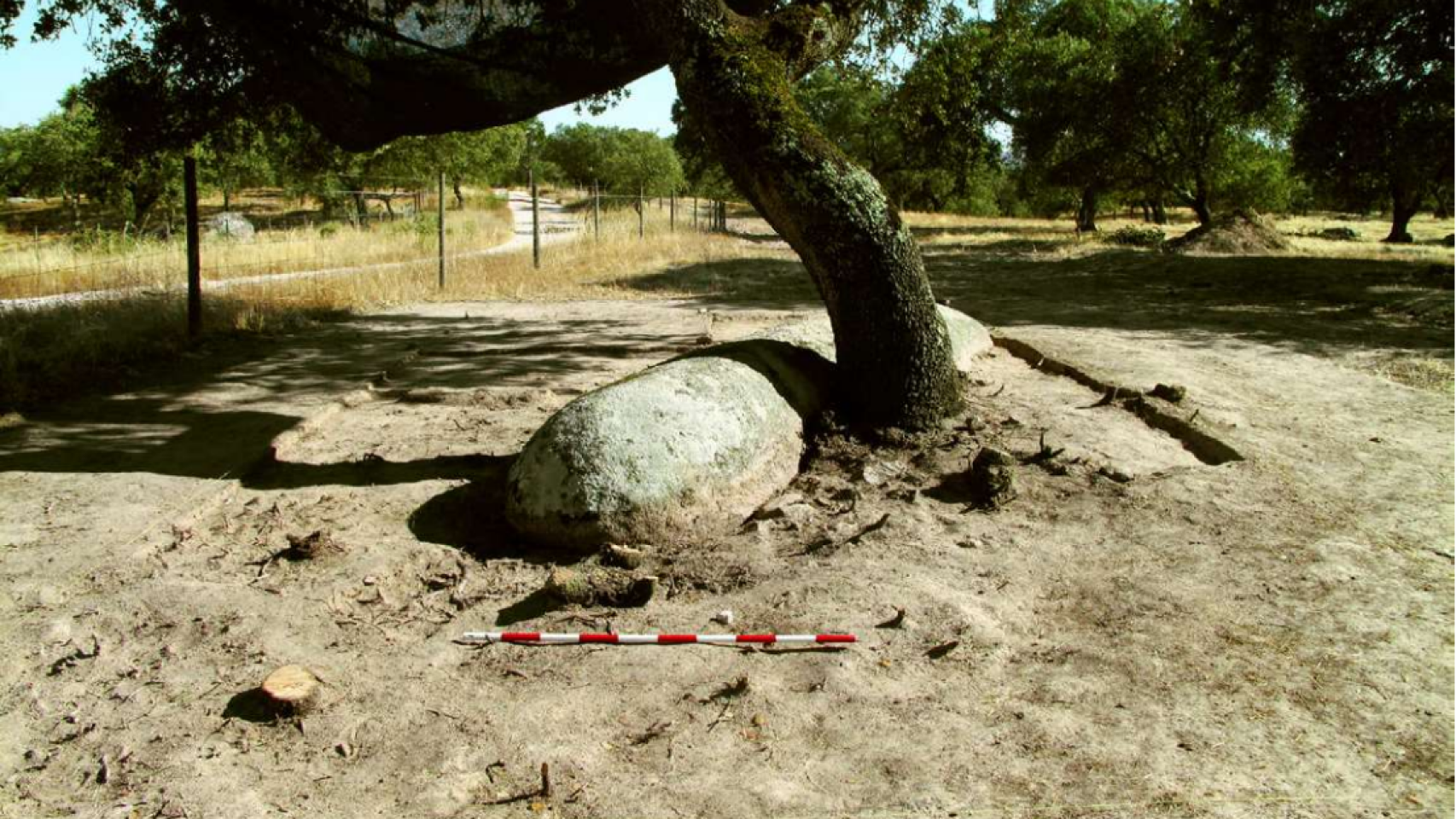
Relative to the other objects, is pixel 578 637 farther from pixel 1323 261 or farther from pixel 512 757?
pixel 1323 261

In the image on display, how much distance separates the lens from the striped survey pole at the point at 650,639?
11.0ft

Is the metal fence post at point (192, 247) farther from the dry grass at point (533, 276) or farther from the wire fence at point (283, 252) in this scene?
the dry grass at point (533, 276)

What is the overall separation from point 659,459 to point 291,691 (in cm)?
169

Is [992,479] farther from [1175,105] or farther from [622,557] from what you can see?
[1175,105]

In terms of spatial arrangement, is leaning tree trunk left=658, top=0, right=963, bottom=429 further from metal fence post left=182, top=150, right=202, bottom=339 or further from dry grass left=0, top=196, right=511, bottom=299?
dry grass left=0, top=196, right=511, bottom=299

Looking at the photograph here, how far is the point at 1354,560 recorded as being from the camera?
3975 millimetres

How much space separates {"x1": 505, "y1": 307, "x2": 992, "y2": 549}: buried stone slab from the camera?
13.5 feet

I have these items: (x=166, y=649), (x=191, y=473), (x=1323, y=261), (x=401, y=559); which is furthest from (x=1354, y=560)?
(x=1323, y=261)

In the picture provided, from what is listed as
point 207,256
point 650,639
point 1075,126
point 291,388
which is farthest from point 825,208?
point 1075,126

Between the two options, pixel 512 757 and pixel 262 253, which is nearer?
pixel 512 757

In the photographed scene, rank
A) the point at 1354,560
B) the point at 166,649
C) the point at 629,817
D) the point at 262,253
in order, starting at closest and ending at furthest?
1. the point at 629,817
2. the point at 166,649
3. the point at 1354,560
4. the point at 262,253

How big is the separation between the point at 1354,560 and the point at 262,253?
18.8 meters

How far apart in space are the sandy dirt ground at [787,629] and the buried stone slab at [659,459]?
0.15m

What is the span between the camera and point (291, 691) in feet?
9.82
